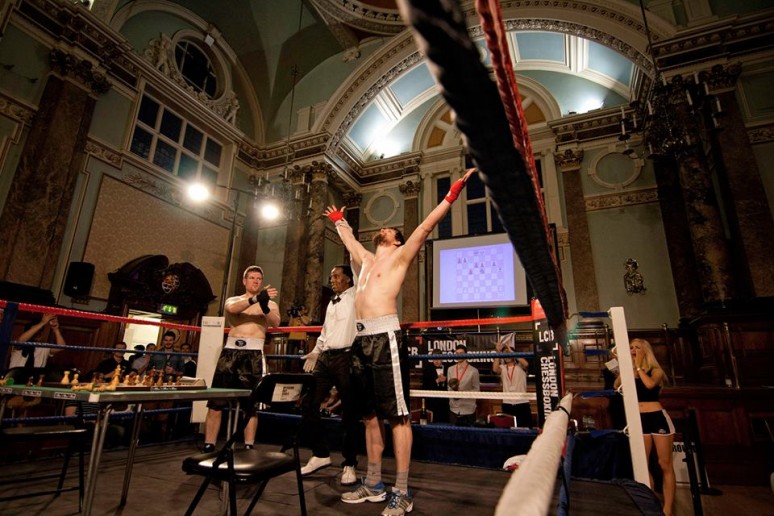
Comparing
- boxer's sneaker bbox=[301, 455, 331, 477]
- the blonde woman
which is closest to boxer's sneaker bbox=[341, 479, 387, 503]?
boxer's sneaker bbox=[301, 455, 331, 477]

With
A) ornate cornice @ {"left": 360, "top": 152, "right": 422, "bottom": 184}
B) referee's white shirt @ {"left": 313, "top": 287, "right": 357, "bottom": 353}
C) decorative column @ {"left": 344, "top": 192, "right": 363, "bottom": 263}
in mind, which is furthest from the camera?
decorative column @ {"left": 344, "top": 192, "right": 363, "bottom": 263}

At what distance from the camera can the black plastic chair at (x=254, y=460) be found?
4.70 feet

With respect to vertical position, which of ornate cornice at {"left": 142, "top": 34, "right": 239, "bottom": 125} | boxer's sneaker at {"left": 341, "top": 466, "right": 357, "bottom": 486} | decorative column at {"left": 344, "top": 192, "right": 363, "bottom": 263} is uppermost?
ornate cornice at {"left": 142, "top": 34, "right": 239, "bottom": 125}

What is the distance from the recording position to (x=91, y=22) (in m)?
6.16

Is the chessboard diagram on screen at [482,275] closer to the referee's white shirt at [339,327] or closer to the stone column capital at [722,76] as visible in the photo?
the stone column capital at [722,76]

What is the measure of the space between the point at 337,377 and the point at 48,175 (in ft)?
19.2

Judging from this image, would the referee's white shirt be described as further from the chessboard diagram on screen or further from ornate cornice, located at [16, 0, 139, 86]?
ornate cornice, located at [16, 0, 139, 86]

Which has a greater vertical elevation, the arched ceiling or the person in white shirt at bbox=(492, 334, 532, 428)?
the arched ceiling

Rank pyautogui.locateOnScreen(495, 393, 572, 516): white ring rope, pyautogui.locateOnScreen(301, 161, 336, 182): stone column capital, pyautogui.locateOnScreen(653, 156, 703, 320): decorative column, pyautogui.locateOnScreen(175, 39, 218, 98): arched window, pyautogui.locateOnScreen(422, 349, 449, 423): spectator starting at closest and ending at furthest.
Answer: pyautogui.locateOnScreen(495, 393, 572, 516): white ring rope < pyautogui.locateOnScreen(422, 349, 449, 423): spectator < pyautogui.locateOnScreen(653, 156, 703, 320): decorative column < pyautogui.locateOnScreen(175, 39, 218, 98): arched window < pyautogui.locateOnScreen(301, 161, 336, 182): stone column capital

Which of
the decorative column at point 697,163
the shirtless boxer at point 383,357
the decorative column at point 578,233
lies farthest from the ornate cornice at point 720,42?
the shirtless boxer at point 383,357

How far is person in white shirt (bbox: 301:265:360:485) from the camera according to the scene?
245 cm

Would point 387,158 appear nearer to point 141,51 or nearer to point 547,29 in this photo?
point 547,29

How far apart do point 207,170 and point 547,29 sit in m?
8.13

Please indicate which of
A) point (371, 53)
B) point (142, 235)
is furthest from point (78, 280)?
point (371, 53)
